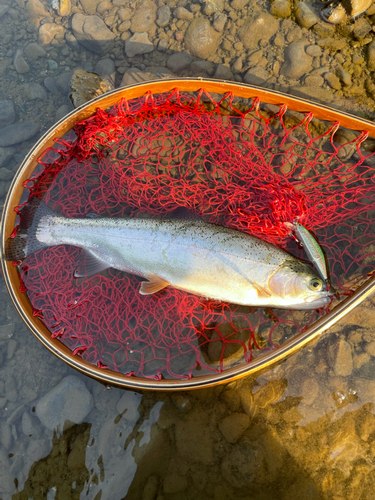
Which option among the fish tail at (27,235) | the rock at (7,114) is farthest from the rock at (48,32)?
the fish tail at (27,235)

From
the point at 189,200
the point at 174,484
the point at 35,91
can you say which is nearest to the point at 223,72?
the point at 189,200

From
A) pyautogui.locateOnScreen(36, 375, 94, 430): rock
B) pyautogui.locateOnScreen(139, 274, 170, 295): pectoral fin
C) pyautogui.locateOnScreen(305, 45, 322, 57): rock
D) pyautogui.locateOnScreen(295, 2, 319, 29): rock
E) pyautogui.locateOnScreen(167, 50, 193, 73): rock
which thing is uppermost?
pyautogui.locateOnScreen(295, 2, 319, 29): rock

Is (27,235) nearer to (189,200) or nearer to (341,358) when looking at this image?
(189,200)

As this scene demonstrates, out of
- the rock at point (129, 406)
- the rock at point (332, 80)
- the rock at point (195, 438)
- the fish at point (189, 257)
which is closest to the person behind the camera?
the fish at point (189, 257)

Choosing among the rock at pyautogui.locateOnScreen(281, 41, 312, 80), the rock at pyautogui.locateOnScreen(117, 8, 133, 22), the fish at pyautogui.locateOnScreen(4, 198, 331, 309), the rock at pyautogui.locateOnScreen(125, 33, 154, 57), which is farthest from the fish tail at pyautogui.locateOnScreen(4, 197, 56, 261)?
the rock at pyautogui.locateOnScreen(281, 41, 312, 80)

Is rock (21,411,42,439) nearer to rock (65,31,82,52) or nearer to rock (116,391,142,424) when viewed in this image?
rock (116,391,142,424)

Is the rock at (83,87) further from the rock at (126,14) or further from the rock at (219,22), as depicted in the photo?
the rock at (219,22)
